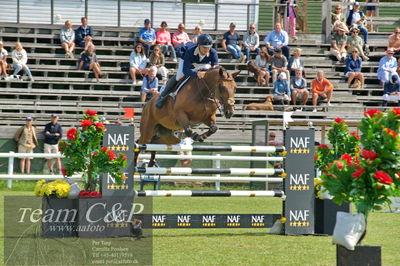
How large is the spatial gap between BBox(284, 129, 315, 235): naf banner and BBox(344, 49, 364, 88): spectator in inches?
581

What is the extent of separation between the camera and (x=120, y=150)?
33.8 ft

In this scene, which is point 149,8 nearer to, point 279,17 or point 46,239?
point 279,17

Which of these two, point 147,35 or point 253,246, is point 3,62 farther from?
point 253,246

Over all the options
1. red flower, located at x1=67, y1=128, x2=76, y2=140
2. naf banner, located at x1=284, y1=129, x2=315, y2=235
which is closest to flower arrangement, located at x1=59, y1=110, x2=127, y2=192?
red flower, located at x1=67, y1=128, x2=76, y2=140

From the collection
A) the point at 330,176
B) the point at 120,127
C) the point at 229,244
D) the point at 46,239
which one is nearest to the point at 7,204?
the point at 46,239

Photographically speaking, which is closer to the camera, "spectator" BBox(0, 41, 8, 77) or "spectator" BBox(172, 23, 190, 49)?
"spectator" BBox(0, 41, 8, 77)

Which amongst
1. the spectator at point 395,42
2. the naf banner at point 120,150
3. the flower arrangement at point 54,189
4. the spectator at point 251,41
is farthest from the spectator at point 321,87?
the flower arrangement at point 54,189

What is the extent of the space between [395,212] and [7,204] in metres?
7.46

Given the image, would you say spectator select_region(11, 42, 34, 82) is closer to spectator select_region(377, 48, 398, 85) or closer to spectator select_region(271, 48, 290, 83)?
spectator select_region(271, 48, 290, 83)

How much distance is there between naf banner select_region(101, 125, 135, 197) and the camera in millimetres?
10219

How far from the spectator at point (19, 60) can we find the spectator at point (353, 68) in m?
10.1

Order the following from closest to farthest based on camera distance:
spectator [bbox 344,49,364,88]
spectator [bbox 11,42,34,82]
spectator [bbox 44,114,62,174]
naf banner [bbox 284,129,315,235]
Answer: naf banner [bbox 284,129,315,235]
spectator [bbox 44,114,62,174]
spectator [bbox 11,42,34,82]
spectator [bbox 344,49,364,88]

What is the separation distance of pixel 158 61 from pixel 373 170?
18.1m

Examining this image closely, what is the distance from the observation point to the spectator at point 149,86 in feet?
74.9
